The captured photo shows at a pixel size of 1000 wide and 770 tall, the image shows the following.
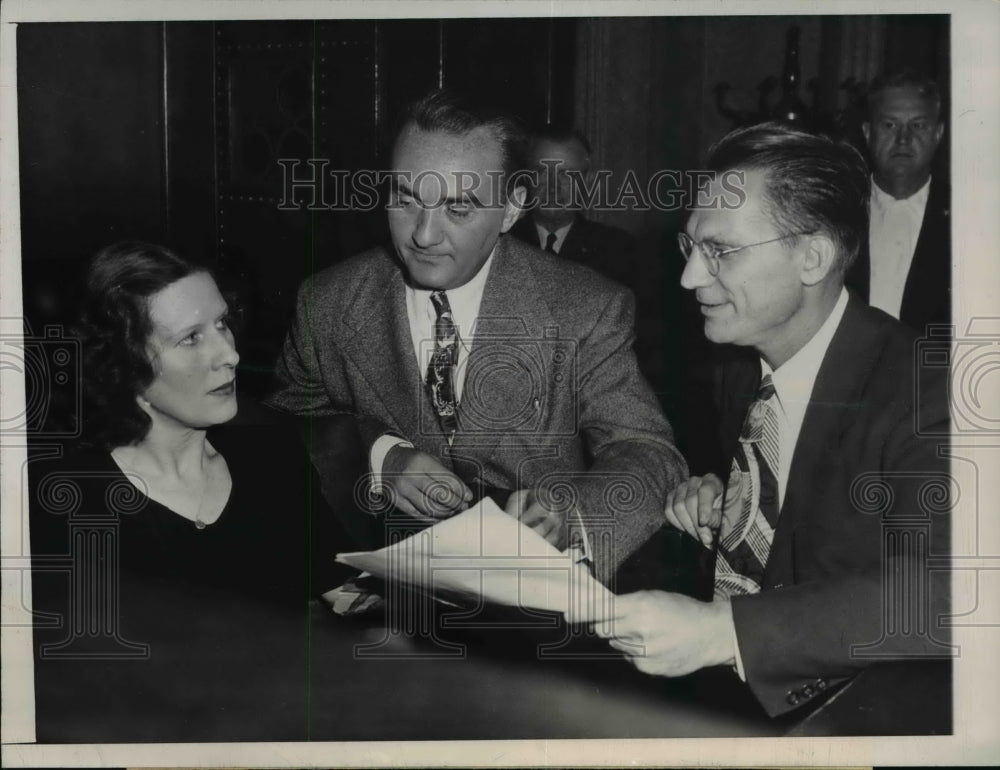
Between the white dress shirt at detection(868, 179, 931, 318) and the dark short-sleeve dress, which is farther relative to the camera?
the dark short-sleeve dress

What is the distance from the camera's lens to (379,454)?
3566 mm

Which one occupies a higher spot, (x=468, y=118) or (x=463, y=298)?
(x=468, y=118)

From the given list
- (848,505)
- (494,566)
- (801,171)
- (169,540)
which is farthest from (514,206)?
(169,540)

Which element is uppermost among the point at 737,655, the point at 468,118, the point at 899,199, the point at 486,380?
the point at 468,118

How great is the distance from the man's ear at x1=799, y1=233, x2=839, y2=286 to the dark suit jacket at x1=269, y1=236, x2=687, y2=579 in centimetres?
53

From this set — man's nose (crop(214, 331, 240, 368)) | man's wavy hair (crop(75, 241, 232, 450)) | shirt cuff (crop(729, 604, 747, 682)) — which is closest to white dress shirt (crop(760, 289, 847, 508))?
shirt cuff (crop(729, 604, 747, 682))

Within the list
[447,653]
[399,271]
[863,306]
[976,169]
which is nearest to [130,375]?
[399,271]

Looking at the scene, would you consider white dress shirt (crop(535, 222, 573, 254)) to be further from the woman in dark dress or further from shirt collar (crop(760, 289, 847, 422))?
the woman in dark dress

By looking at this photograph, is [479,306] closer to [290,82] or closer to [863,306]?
[290,82]

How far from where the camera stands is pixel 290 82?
11.6 ft

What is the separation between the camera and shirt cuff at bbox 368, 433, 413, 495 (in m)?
3.56

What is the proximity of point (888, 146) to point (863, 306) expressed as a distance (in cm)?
47

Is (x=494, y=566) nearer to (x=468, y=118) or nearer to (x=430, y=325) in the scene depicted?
(x=430, y=325)

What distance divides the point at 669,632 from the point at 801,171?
4.61 ft
